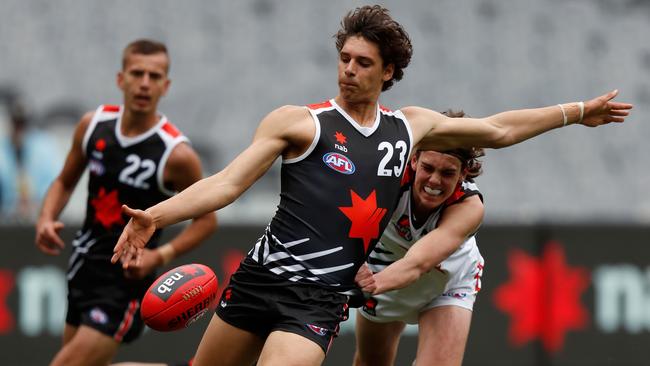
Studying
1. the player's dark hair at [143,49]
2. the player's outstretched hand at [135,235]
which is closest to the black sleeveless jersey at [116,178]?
the player's dark hair at [143,49]

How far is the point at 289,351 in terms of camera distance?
223 inches

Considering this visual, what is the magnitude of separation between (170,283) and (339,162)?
104 cm

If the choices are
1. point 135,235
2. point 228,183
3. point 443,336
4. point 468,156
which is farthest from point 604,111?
point 135,235

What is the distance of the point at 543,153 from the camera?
14844 millimetres

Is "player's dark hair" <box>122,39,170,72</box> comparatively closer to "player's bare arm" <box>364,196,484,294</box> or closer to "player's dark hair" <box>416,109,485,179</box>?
"player's dark hair" <box>416,109,485,179</box>

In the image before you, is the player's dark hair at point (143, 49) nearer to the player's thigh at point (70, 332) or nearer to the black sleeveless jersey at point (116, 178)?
the black sleeveless jersey at point (116, 178)

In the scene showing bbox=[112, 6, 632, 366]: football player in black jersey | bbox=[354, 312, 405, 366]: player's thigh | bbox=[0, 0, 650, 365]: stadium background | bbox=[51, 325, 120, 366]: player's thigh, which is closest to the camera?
bbox=[112, 6, 632, 366]: football player in black jersey

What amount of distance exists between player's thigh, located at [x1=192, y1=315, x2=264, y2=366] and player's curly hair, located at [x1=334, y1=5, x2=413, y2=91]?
1.51 meters

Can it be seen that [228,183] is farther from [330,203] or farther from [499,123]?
[499,123]

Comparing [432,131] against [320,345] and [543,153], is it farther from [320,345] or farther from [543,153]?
[543,153]

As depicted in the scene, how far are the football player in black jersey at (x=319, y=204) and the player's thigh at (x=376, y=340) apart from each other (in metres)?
1.28

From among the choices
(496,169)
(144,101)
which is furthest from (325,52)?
(144,101)

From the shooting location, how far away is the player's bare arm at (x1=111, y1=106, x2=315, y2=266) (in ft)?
17.5

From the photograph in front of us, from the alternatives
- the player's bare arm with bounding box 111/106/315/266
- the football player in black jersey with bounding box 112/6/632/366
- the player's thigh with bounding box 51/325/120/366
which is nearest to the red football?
the football player in black jersey with bounding box 112/6/632/366
